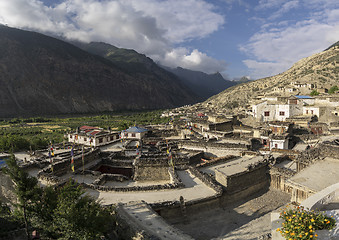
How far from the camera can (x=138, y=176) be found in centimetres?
1959

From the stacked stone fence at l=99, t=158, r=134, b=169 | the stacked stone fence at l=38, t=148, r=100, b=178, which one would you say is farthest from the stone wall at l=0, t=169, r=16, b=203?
the stacked stone fence at l=99, t=158, r=134, b=169

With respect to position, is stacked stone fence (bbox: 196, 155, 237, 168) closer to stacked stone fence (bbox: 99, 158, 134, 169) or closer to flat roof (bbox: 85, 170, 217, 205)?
flat roof (bbox: 85, 170, 217, 205)

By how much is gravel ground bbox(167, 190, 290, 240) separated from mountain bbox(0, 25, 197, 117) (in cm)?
12327

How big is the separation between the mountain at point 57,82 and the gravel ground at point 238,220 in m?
123

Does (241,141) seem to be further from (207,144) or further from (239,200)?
(239,200)

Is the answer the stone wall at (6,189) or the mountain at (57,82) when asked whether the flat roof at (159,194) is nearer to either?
the stone wall at (6,189)

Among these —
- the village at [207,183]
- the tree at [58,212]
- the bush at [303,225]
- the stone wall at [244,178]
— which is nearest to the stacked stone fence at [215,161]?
the village at [207,183]

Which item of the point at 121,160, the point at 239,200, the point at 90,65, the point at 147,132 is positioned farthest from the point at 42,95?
the point at 239,200

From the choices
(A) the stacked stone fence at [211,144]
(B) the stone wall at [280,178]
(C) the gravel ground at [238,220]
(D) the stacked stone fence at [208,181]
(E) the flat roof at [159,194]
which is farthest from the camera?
(A) the stacked stone fence at [211,144]

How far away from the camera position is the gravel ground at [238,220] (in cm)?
1223

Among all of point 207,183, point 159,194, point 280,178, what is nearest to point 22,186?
point 159,194

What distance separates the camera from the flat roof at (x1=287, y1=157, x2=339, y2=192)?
13174 millimetres

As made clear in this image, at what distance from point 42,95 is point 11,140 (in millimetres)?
107055

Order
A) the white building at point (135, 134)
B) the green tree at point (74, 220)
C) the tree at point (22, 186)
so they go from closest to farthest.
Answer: the green tree at point (74, 220), the tree at point (22, 186), the white building at point (135, 134)
